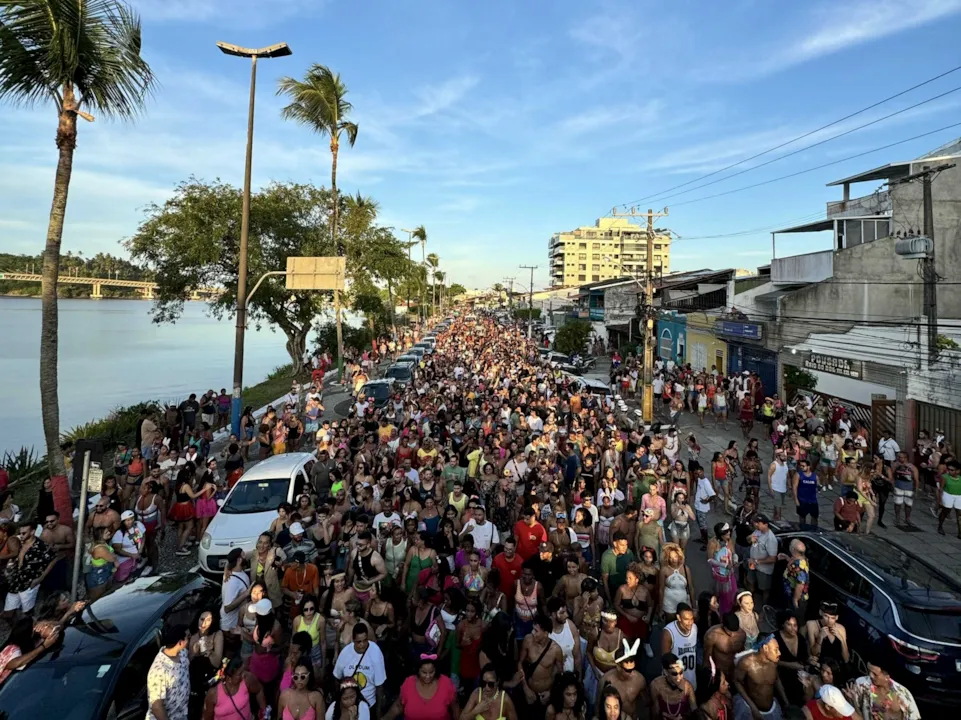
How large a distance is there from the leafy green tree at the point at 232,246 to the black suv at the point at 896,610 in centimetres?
2811

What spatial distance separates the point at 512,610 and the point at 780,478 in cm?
687

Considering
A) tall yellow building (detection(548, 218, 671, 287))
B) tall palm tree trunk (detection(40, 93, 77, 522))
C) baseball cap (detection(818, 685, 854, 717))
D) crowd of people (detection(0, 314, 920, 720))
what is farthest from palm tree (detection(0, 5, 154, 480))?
tall yellow building (detection(548, 218, 671, 287))

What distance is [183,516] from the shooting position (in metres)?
9.55

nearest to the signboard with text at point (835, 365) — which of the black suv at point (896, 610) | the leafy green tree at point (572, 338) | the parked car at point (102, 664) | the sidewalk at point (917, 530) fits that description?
the sidewalk at point (917, 530)

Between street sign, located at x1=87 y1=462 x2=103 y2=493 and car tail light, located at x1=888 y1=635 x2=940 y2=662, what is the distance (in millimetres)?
9076

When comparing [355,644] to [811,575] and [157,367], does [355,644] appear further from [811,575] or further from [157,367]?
[157,367]

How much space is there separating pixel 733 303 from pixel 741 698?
26852 mm

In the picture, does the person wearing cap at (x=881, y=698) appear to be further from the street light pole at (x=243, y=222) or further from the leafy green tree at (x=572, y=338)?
the leafy green tree at (x=572, y=338)

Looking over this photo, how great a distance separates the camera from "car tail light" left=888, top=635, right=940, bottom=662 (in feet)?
17.0

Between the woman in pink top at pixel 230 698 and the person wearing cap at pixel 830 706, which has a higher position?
the person wearing cap at pixel 830 706

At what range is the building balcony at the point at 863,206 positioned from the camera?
86.5 feet

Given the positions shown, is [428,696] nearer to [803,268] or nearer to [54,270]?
[54,270]

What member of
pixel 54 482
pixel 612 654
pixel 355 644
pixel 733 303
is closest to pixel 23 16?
pixel 54 482

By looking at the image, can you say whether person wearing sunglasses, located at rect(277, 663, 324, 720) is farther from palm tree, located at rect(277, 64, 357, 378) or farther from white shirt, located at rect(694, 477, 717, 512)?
palm tree, located at rect(277, 64, 357, 378)
